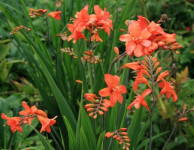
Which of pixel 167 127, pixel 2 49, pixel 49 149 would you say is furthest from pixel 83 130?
pixel 2 49

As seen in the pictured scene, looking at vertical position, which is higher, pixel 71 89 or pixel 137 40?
pixel 137 40

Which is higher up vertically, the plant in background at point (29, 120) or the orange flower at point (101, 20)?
the orange flower at point (101, 20)

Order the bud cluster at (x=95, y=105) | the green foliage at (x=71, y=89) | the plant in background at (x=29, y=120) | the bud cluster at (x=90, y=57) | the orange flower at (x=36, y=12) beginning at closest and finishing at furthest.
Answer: the bud cluster at (x=95, y=105), the plant in background at (x=29, y=120), the bud cluster at (x=90, y=57), the green foliage at (x=71, y=89), the orange flower at (x=36, y=12)

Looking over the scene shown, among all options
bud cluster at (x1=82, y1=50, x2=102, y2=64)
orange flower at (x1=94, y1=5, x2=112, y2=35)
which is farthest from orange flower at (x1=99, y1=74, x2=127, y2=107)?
orange flower at (x1=94, y1=5, x2=112, y2=35)

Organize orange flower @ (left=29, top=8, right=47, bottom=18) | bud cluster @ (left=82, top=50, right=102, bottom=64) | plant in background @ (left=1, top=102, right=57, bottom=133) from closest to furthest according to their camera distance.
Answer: plant in background @ (left=1, top=102, right=57, bottom=133)
bud cluster @ (left=82, top=50, right=102, bottom=64)
orange flower @ (left=29, top=8, right=47, bottom=18)

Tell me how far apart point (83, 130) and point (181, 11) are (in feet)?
8.52

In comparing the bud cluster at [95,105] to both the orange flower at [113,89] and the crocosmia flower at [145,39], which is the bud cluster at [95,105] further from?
the crocosmia flower at [145,39]

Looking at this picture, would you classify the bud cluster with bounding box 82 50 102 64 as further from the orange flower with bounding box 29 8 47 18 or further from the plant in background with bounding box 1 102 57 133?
the orange flower with bounding box 29 8 47 18

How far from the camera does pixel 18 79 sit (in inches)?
128

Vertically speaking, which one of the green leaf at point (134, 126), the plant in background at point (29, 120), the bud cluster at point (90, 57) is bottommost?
the green leaf at point (134, 126)

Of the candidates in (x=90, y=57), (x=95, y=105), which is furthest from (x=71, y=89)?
(x=95, y=105)

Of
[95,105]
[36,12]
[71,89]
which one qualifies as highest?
[36,12]

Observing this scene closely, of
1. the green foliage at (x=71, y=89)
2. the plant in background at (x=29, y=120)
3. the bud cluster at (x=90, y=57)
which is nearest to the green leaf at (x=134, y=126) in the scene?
the green foliage at (x=71, y=89)

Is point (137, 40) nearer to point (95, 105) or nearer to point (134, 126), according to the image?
point (95, 105)
